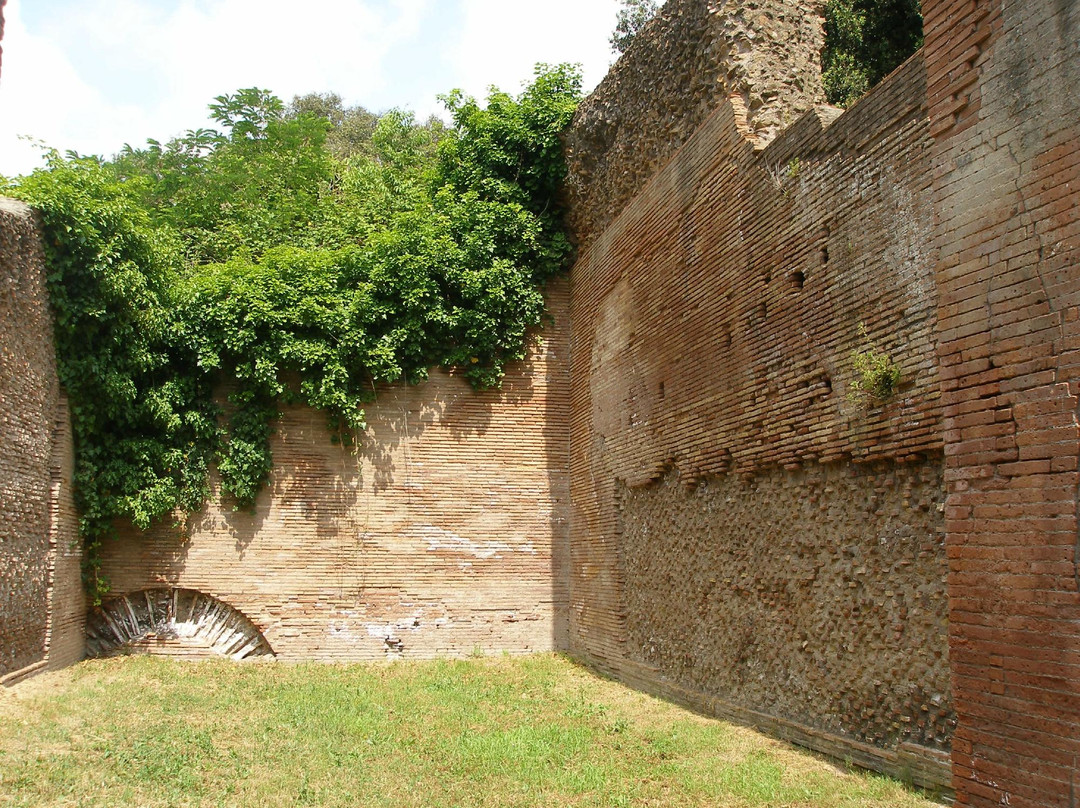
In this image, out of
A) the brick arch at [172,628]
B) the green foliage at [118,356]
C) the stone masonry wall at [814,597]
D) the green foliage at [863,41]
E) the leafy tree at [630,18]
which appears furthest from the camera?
the leafy tree at [630,18]

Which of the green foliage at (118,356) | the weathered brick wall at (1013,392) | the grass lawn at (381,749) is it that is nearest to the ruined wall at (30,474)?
the green foliage at (118,356)

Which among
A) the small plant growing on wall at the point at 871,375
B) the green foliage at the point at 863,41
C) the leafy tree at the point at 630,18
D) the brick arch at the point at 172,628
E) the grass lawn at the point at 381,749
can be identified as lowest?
the grass lawn at the point at 381,749

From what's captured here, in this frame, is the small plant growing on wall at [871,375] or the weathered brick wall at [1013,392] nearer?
the weathered brick wall at [1013,392]

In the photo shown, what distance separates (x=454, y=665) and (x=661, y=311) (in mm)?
4808

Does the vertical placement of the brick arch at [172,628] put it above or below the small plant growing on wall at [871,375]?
below

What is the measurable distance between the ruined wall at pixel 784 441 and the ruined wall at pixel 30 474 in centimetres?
598

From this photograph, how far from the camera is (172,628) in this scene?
1052 cm

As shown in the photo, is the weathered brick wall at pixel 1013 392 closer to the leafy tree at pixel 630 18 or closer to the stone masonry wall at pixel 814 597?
the stone masonry wall at pixel 814 597

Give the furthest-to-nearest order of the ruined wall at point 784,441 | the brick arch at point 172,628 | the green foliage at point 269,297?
the brick arch at point 172,628 → the green foliage at point 269,297 → the ruined wall at point 784,441

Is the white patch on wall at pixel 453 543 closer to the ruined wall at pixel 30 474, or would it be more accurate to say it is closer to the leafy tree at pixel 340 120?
the ruined wall at pixel 30 474

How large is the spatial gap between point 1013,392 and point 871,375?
2.13 metres

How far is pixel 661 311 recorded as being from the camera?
30.5ft

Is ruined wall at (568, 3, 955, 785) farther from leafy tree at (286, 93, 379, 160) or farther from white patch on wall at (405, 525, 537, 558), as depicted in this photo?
leafy tree at (286, 93, 379, 160)

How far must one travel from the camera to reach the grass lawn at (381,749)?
5.42 m
